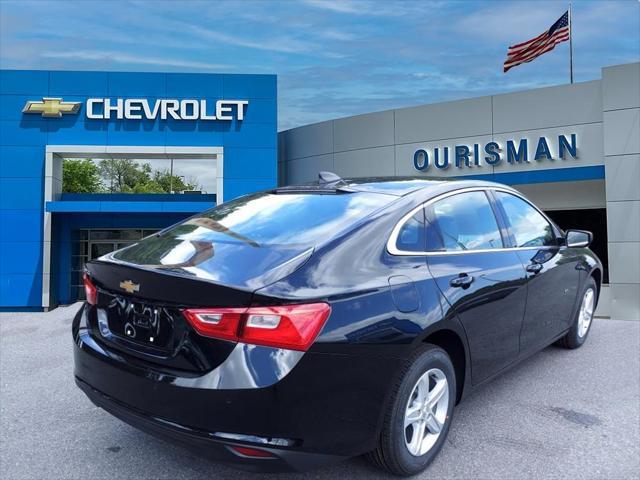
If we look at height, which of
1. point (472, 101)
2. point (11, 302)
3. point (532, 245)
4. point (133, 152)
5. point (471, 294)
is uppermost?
point (472, 101)

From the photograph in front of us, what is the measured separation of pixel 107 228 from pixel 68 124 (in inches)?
147

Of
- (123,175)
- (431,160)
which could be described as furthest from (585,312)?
(123,175)

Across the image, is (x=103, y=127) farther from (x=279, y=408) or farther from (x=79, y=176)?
(x=79, y=176)

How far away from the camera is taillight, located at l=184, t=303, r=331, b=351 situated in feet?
7.07

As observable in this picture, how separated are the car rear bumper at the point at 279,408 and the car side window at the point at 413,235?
654 millimetres

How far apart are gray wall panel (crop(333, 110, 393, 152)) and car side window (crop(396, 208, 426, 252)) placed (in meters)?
14.9

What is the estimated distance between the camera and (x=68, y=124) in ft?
52.5

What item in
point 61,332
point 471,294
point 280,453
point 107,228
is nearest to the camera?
point 280,453

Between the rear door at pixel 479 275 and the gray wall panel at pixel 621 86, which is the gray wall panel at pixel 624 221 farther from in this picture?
the rear door at pixel 479 275

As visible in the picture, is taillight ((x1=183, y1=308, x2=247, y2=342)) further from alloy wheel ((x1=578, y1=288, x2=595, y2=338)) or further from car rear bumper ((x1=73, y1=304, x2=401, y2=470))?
alloy wheel ((x1=578, y1=288, x2=595, y2=338))

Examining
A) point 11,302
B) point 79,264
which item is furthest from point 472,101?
point 11,302

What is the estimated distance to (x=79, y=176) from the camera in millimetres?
50906

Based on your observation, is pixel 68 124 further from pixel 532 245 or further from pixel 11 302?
pixel 532 245

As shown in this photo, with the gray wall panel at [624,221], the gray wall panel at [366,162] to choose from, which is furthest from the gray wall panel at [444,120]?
the gray wall panel at [624,221]
